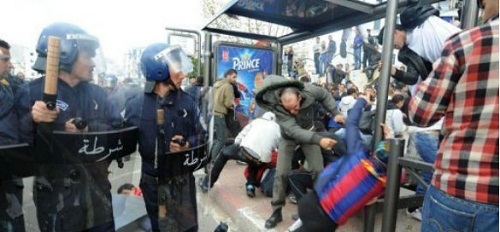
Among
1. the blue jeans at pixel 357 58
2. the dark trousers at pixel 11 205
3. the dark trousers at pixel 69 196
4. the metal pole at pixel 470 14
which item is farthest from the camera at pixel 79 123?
the blue jeans at pixel 357 58

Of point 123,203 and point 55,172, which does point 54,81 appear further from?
point 123,203

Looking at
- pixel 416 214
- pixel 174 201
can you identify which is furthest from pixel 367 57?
pixel 174 201

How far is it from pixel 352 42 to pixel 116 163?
14033mm

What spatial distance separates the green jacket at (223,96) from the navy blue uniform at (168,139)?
3.41 m

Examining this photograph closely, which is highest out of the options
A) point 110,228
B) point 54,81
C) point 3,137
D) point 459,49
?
point 459,49

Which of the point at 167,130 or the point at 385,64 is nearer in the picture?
the point at 167,130

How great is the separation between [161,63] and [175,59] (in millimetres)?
87

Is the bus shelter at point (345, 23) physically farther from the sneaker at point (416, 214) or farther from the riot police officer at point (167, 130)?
the riot police officer at point (167, 130)

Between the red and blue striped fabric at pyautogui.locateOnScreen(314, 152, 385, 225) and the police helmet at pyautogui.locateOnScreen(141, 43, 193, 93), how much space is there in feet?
3.57

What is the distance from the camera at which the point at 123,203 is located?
6.56 ft

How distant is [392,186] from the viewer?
2.11 m

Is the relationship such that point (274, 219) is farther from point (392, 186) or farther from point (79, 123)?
point (79, 123)

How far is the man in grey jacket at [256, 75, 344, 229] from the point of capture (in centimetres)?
314

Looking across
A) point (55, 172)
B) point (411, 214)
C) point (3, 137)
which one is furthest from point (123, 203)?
point (411, 214)
